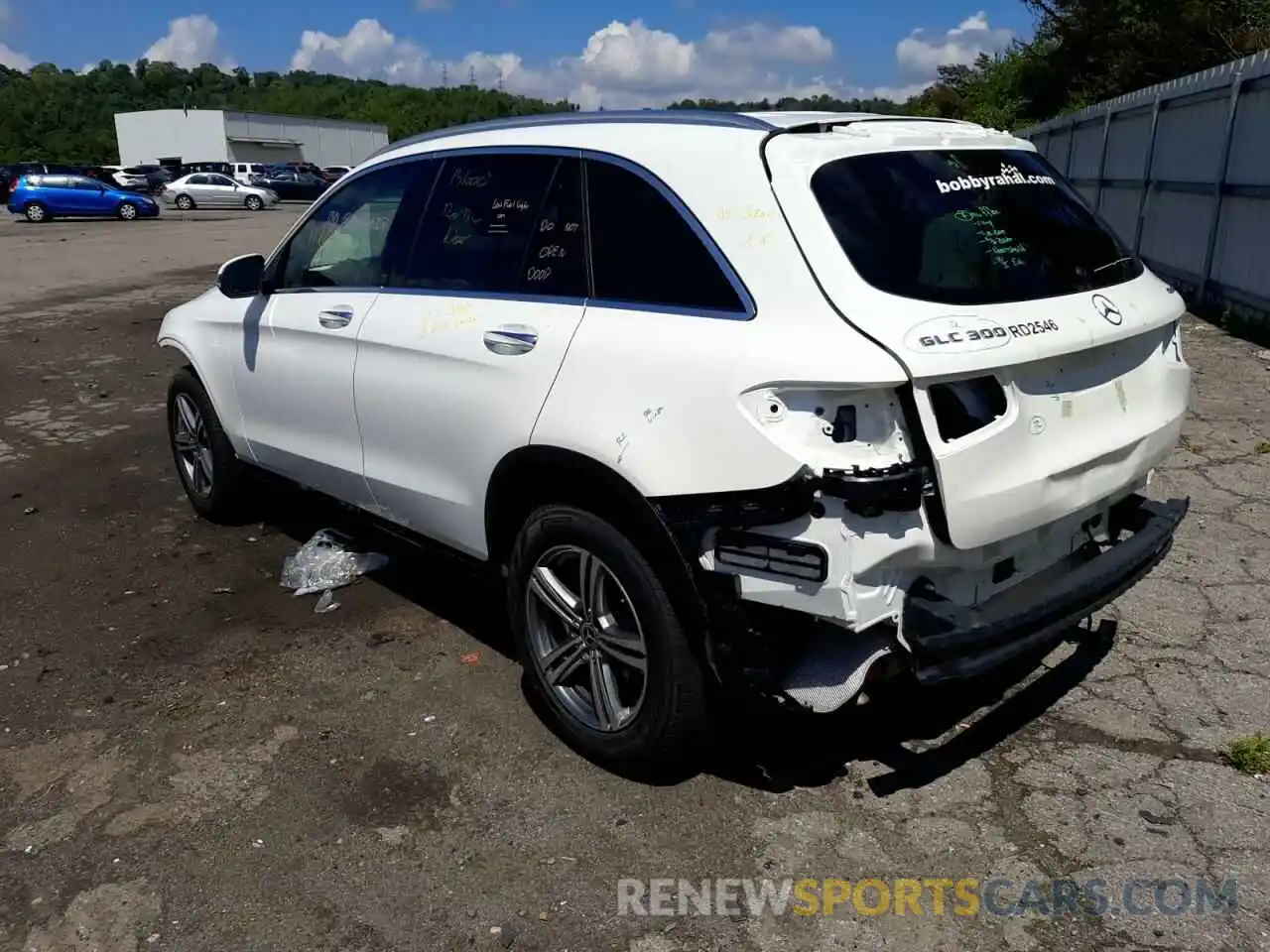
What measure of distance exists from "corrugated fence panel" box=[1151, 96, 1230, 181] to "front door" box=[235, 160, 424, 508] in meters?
9.13

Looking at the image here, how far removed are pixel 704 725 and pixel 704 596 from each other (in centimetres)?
46

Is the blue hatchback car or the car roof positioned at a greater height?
the car roof

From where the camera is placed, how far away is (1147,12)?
23.1 metres

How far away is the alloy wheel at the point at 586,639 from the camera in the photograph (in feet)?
10.5

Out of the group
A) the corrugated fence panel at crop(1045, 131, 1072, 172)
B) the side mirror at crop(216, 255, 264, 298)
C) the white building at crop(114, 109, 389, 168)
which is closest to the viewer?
the side mirror at crop(216, 255, 264, 298)

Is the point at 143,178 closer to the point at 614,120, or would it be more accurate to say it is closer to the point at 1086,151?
the point at 1086,151

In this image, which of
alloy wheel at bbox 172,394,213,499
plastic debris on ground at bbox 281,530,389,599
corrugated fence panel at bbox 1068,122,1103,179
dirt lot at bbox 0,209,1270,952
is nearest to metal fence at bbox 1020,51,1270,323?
corrugated fence panel at bbox 1068,122,1103,179

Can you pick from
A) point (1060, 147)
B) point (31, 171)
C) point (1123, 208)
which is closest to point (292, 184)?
point (31, 171)

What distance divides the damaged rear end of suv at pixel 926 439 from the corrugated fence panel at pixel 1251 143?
7565 millimetres

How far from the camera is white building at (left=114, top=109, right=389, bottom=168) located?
2854 inches

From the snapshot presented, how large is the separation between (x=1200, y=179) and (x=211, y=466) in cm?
1003

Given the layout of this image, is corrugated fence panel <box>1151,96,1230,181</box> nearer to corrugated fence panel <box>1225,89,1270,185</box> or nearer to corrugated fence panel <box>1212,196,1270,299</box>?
corrugated fence panel <box>1225,89,1270,185</box>

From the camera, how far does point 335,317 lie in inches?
166
